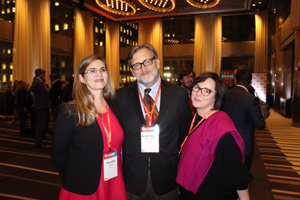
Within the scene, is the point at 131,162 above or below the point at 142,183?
above

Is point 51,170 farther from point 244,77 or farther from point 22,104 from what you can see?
point 244,77

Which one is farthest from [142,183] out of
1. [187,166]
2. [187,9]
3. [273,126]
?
[187,9]

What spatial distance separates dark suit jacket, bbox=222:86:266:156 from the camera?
101 inches

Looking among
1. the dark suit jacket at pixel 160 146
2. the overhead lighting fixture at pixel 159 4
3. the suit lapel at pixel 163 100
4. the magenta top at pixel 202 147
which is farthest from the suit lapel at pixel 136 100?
the overhead lighting fixture at pixel 159 4

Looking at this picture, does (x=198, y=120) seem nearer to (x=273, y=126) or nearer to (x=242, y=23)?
(x=273, y=126)

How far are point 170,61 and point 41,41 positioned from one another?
25.3 ft

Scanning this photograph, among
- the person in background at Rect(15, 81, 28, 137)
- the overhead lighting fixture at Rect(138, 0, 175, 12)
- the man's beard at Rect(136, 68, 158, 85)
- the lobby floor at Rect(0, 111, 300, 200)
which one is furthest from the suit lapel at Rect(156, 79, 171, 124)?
the overhead lighting fixture at Rect(138, 0, 175, 12)

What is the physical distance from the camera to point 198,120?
1.51m

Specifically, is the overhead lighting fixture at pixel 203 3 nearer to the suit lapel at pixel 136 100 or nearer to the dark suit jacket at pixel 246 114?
the dark suit jacket at pixel 246 114

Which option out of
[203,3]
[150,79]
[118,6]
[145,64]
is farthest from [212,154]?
[118,6]

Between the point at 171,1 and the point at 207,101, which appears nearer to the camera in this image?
the point at 207,101

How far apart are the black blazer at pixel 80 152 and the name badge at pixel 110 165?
0.13 ft

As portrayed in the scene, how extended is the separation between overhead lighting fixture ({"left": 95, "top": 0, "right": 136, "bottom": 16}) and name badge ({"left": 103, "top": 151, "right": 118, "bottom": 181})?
8.49 m

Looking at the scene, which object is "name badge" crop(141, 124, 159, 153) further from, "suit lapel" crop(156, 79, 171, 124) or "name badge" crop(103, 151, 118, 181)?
"name badge" crop(103, 151, 118, 181)
